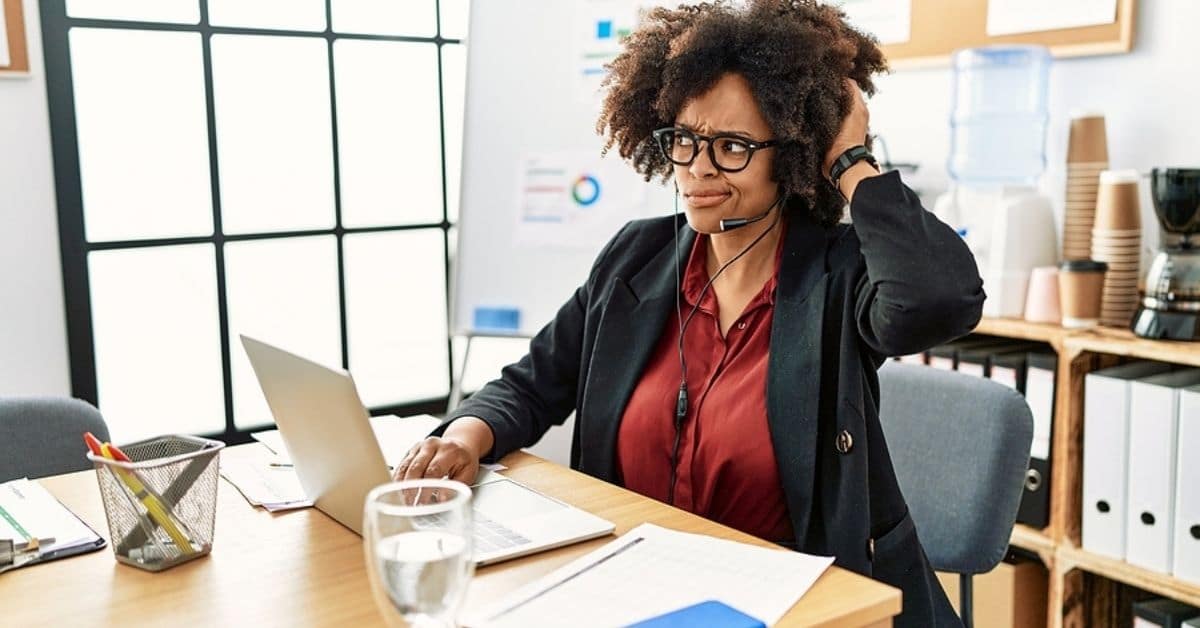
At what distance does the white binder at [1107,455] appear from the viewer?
221 cm

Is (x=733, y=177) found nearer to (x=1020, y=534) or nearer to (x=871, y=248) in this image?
(x=871, y=248)

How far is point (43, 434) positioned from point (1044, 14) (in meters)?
2.25

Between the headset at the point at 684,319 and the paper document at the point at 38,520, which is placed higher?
the headset at the point at 684,319

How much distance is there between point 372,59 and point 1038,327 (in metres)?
1.92

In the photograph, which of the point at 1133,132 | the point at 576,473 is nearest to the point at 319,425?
the point at 576,473

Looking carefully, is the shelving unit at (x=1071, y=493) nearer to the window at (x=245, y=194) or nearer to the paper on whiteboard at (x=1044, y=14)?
the paper on whiteboard at (x=1044, y=14)

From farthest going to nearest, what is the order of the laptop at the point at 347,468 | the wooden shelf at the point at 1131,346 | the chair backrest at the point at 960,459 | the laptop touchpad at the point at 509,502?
the wooden shelf at the point at 1131,346 < the chair backrest at the point at 960,459 < the laptop touchpad at the point at 509,502 < the laptop at the point at 347,468

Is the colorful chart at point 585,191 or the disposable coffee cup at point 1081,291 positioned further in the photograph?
the colorful chart at point 585,191

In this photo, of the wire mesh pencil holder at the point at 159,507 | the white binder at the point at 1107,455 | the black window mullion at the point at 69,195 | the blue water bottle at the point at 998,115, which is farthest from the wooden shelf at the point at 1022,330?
the black window mullion at the point at 69,195

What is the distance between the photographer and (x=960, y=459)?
174cm

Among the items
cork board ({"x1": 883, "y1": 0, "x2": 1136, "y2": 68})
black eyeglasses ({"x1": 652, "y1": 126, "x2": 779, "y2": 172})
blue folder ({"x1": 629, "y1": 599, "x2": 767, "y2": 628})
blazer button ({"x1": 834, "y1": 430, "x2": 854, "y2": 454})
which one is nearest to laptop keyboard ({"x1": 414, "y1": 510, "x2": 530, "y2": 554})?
blue folder ({"x1": 629, "y1": 599, "x2": 767, "y2": 628})

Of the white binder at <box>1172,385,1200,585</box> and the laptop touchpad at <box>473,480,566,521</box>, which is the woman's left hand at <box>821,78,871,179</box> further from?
the white binder at <box>1172,385,1200,585</box>

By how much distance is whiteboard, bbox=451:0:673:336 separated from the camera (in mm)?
2846

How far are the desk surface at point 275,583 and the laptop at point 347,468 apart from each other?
0.02 meters
